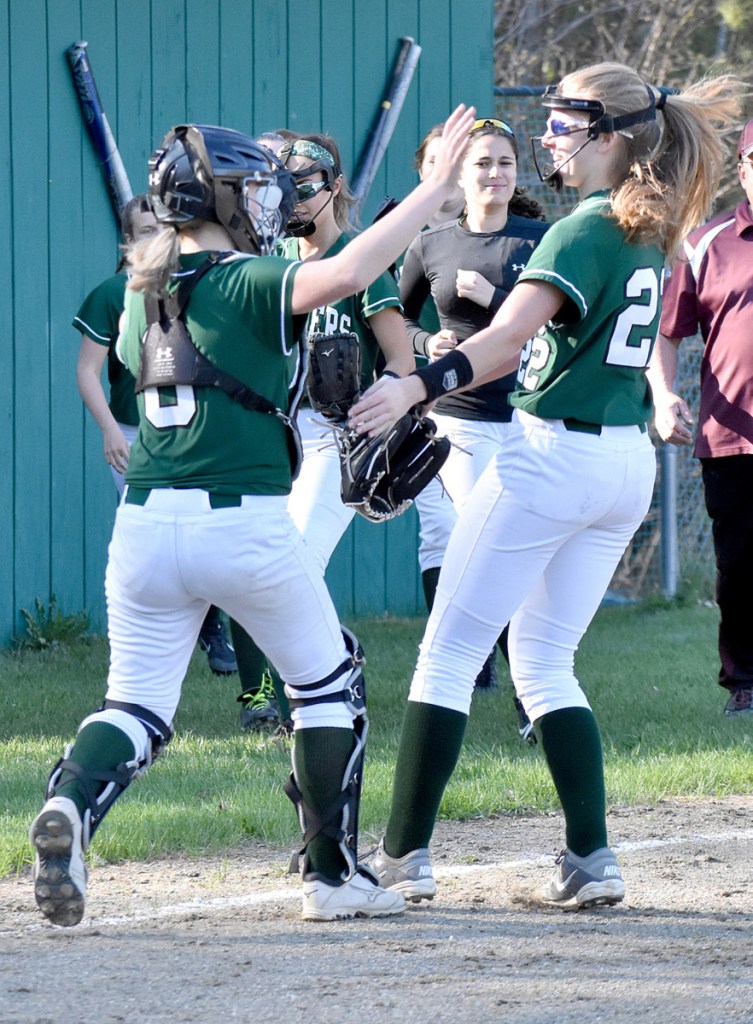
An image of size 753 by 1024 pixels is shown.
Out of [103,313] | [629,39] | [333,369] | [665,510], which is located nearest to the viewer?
[333,369]

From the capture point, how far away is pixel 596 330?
13.7 feet

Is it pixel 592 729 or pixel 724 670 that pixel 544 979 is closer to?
pixel 592 729

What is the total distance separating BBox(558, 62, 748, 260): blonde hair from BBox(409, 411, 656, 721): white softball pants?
57cm

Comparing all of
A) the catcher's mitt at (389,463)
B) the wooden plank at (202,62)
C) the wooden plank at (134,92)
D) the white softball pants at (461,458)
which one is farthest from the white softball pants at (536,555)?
the wooden plank at (202,62)

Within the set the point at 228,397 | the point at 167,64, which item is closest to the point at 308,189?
the point at 228,397

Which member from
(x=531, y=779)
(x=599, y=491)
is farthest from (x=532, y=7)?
(x=599, y=491)

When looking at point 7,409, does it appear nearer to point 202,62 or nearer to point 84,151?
point 84,151

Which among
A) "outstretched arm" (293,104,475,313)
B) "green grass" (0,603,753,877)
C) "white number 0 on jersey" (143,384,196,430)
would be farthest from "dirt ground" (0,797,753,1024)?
"outstretched arm" (293,104,475,313)

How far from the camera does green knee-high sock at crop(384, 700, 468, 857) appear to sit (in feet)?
13.9

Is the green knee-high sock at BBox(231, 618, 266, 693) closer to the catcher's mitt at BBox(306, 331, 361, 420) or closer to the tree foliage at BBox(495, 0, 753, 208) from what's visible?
the catcher's mitt at BBox(306, 331, 361, 420)

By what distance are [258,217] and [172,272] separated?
0.27 meters

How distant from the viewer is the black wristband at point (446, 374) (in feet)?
13.0

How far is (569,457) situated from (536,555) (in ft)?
0.88

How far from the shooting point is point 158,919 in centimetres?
418
